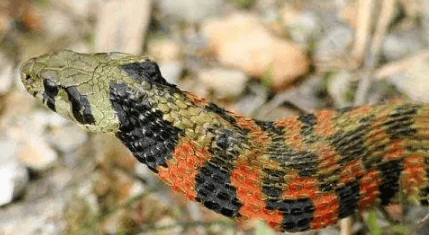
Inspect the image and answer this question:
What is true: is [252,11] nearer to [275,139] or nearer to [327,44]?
[327,44]

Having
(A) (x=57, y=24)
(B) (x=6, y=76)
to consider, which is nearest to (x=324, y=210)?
(B) (x=6, y=76)

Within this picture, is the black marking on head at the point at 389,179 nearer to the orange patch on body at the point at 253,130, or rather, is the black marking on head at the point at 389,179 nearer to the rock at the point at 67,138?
the orange patch on body at the point at 253,130

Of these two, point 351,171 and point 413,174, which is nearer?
point 351,171

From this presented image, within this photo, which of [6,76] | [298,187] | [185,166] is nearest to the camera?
[185,166]

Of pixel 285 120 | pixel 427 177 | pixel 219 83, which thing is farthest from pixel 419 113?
pixel 219 83

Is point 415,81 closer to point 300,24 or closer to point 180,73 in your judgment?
point 300,24

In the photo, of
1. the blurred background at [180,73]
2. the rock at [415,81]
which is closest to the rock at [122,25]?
the blurred background at [180,73]
